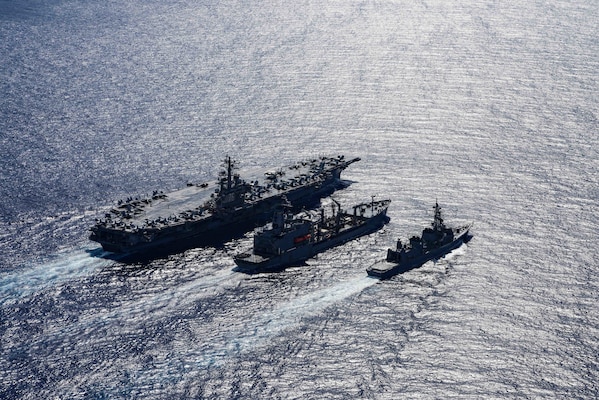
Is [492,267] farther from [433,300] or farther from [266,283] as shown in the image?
[266,283]

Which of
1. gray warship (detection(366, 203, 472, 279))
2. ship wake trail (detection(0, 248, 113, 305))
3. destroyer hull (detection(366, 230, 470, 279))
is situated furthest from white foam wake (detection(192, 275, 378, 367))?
ship wake trail (detection(0, 248, 113, 305))

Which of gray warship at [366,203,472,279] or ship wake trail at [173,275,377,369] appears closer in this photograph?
ship wake trail at [173,275,377,369]

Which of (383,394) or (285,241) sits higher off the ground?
(285,241)

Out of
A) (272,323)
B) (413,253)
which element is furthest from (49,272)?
(413,253)

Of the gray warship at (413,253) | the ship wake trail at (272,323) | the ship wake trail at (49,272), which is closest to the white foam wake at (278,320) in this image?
the ship wake trail at (272,323)

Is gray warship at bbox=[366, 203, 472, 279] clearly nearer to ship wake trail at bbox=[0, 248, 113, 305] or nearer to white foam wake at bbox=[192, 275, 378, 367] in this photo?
white foam wake at bbox=[192, 275, 378, 367]

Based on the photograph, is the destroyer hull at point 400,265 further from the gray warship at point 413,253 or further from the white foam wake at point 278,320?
the white foam wake at point 278,320

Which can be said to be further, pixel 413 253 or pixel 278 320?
pixel 413 253

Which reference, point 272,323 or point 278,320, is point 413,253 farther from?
point 272,323

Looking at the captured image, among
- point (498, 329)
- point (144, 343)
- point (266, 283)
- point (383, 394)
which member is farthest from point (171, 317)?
point (498, 329)
